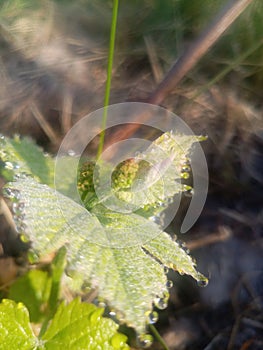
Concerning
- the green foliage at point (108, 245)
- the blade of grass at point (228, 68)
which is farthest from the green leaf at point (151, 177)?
the blade of grass at point (228, 68)

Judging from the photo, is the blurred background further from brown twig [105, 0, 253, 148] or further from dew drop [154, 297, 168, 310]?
dew drop [154, 297, 168, 310]

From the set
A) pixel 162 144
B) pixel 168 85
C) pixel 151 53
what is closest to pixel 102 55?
pixel 151 53

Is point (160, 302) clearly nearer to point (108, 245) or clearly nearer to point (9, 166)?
point (108, 245)

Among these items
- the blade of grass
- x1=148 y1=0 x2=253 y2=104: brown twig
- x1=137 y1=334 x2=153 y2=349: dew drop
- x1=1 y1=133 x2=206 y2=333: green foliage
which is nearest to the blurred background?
the blade of grass

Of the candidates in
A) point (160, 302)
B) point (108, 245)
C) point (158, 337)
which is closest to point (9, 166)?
point (108, 245)

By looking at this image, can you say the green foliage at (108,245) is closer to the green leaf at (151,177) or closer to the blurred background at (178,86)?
the green leaf at (151,177)

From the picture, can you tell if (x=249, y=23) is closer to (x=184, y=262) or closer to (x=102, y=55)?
(x=102, y=55)
